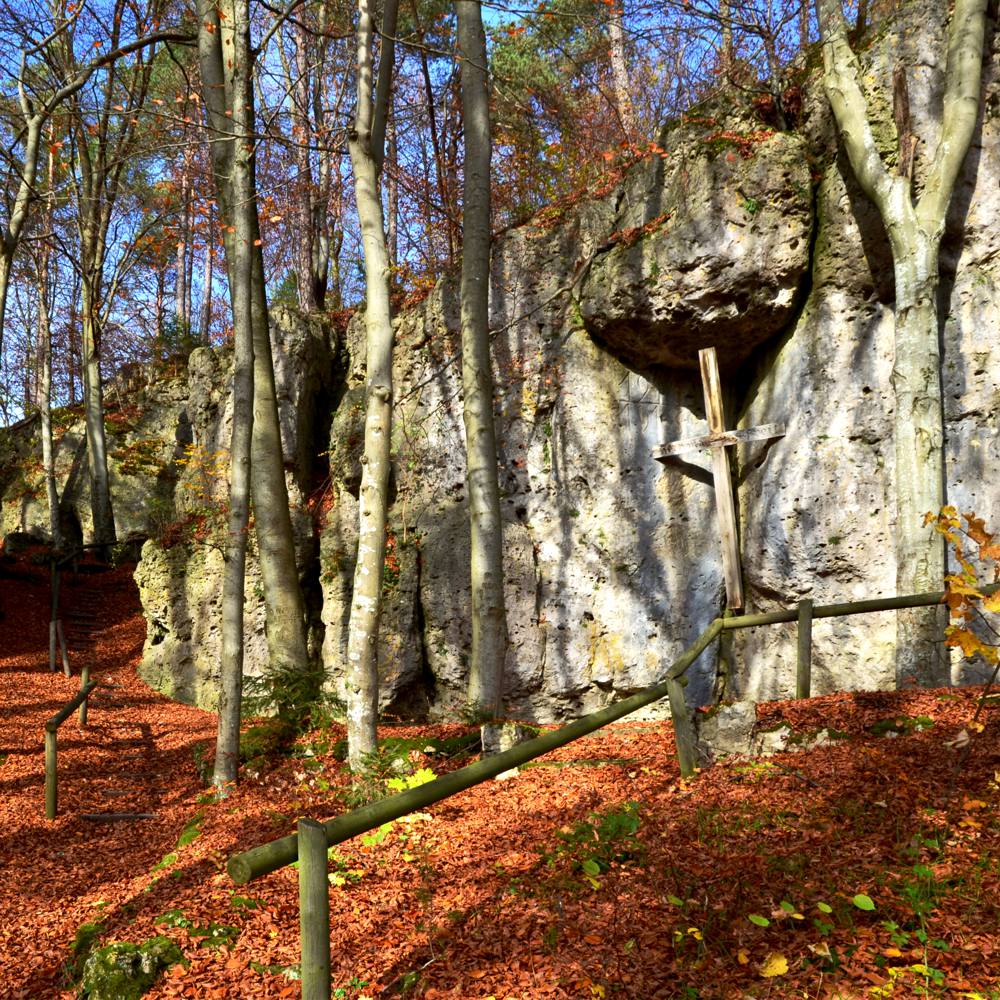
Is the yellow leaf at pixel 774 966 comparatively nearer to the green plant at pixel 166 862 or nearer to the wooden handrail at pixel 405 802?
the wooden handrail at pixel 405 802

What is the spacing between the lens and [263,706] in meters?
8.66

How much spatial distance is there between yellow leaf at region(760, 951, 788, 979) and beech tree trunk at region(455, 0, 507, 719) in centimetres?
551

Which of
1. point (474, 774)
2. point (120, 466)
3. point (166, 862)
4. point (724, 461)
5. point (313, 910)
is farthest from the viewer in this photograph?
point (120, 466)

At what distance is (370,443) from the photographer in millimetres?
6906

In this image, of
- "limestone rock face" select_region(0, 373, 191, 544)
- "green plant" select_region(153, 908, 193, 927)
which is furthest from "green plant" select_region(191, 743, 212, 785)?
"limestone rock face" select_region(0, 373, 191, 544)

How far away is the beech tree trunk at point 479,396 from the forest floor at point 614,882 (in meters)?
1.73

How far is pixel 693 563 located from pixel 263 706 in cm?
602

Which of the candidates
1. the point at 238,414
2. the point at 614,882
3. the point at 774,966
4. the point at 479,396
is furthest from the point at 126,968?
the point at 479,396

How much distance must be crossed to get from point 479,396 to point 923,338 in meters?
4.89

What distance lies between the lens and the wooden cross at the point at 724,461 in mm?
10094

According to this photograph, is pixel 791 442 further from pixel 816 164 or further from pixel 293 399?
pixel 293 399

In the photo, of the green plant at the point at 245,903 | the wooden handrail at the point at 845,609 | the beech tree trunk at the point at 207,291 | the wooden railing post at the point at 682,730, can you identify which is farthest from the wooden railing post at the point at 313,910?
the beech tree trunk at the point at 207,291

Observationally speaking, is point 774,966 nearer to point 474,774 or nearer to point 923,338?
point 474,774

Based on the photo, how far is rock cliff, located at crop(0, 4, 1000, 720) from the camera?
925 centimetres
